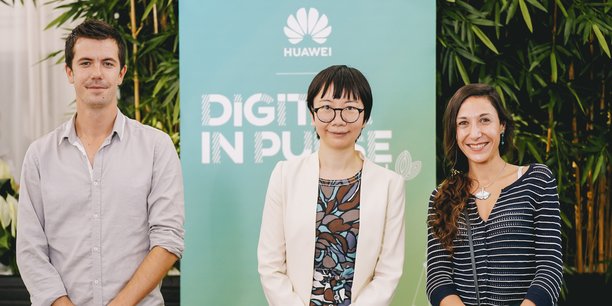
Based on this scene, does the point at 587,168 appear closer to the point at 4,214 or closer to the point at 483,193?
the point at 483,193

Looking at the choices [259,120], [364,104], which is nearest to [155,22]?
[259,120]

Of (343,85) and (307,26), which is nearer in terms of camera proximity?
(343,85)

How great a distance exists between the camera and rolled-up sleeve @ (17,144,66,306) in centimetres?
221

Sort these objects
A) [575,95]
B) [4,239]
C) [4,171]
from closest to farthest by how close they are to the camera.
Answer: [575,95] < [4,239] < [4,171]

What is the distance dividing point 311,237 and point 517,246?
635 millimetres

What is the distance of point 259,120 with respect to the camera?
274cm

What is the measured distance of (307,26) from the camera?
8.95 ft

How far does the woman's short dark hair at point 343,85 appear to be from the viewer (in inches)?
88.0

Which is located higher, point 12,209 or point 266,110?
point 266,110

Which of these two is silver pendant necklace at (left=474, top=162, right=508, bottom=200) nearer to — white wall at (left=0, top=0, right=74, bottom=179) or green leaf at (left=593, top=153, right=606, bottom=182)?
green leaf at (left=593, top=153, right=606, bottom=182)

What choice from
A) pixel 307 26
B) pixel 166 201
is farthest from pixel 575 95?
pixel 166 201

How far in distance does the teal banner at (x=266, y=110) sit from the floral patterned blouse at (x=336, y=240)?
0.47 m

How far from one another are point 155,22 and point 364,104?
1848 mm

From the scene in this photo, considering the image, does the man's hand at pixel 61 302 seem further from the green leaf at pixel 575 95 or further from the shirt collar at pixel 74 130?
the green leaf at pixel 575 95
